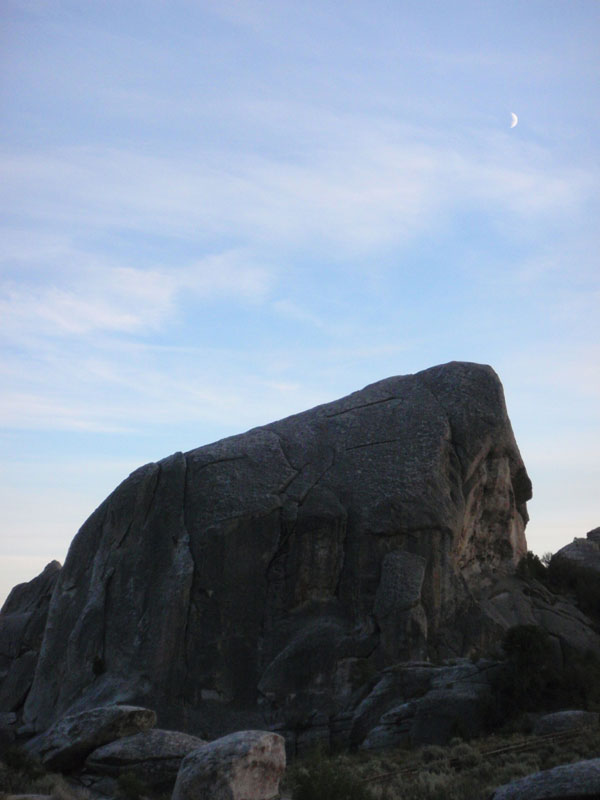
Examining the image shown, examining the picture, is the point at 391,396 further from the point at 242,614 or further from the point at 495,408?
the point at 242,614

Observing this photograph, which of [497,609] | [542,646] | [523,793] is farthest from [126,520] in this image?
[523,793]

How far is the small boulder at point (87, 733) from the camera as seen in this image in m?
22.2

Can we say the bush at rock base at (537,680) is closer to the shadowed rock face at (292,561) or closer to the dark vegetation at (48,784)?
the shadowed rock face at (292,561)

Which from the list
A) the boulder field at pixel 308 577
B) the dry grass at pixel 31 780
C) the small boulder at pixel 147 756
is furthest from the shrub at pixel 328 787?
the boulder field at pixel 308 577

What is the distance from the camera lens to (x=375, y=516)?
32.7 m

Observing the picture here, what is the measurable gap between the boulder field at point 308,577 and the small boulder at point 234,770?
10.4 m

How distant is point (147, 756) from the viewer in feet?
68.9

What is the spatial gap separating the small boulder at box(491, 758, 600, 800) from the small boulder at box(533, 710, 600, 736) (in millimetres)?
9902

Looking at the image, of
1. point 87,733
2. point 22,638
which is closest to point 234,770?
point 87,733

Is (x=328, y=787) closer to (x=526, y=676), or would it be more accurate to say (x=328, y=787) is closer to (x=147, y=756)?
(x=147, y=756)

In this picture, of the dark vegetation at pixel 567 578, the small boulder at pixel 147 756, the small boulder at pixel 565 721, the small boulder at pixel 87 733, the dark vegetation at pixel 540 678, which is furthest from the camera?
the dark vegetation at pixel 567 578

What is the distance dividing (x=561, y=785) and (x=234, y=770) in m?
5.47

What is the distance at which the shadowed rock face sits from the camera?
30.9 meters

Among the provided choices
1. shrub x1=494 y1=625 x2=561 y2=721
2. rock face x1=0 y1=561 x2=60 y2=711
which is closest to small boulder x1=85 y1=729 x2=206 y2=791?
shrub x1=494 y1=625 x2=561 y2=721
